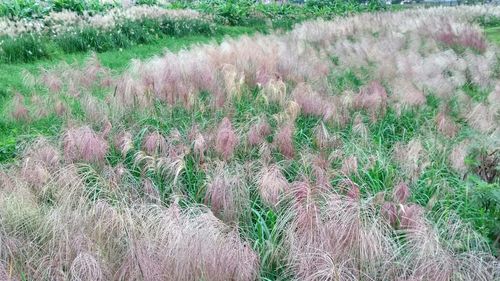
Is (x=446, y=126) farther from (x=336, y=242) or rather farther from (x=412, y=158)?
(x=336, y=242)

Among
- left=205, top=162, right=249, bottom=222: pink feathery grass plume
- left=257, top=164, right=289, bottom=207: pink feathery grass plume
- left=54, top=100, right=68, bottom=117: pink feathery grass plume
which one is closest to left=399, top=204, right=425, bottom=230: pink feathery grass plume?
left=257, top=164, right=289, bottom=207: pink feathery grass plume

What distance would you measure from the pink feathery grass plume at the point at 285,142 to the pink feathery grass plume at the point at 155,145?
3.29ft

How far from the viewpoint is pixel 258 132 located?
453cm

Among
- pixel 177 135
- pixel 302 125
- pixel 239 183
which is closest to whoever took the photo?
pixel 239 183

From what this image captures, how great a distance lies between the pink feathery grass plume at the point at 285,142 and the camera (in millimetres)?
4289

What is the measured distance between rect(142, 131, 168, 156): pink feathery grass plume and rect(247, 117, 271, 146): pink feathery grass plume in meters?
0.77

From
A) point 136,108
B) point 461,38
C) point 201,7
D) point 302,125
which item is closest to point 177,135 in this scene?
point 136,108

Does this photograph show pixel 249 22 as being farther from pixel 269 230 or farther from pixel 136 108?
pixel 269 230

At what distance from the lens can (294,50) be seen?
8.17 meters

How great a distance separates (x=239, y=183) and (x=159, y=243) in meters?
0.94

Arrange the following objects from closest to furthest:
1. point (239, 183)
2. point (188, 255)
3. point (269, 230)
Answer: point (188, 255), point (269, 230), point (239, 183)

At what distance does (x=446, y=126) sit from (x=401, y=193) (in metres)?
1.70

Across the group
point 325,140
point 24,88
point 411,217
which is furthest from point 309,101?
point 24,88

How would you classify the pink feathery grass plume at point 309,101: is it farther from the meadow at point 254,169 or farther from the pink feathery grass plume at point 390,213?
the pink feathery grass plume at point 390,213
